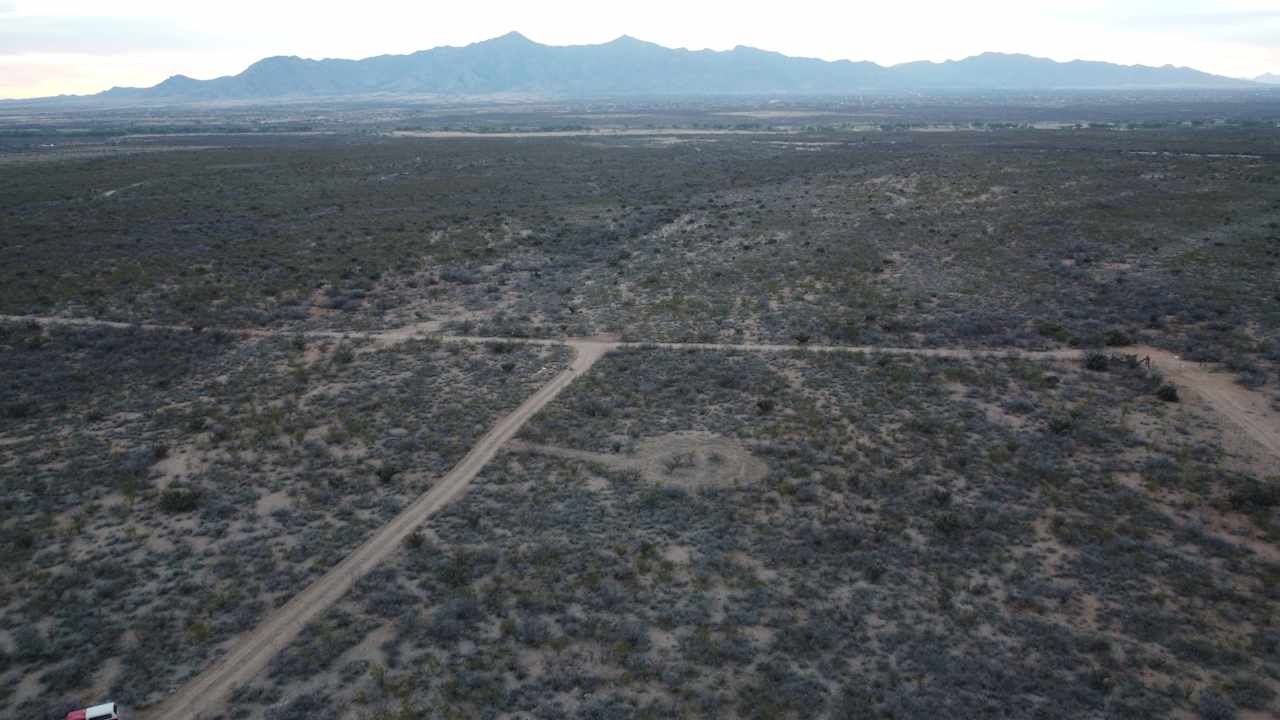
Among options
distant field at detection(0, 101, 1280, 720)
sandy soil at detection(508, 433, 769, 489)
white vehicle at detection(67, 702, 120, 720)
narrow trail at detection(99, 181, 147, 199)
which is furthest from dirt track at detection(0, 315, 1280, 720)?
narrow trail at detection(99, 181, 147, 199)

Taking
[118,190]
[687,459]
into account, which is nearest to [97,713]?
[687,459]

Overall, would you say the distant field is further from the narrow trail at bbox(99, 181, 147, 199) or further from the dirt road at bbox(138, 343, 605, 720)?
the narrow trail at bbox(99, 181, 147, 199)

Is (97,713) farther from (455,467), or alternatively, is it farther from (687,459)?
(687,459)

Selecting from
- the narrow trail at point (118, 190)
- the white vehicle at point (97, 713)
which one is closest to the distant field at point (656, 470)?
the white vehicle at point (97, 713)

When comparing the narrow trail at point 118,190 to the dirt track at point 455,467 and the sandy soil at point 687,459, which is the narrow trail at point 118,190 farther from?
the sandy soil at point 687,459

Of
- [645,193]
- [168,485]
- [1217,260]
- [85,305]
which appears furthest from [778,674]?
[645,193]

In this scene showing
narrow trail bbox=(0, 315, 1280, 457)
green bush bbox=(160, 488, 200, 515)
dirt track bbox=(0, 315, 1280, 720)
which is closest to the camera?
dirt track bbox=(0, 315, 1280, 720)
